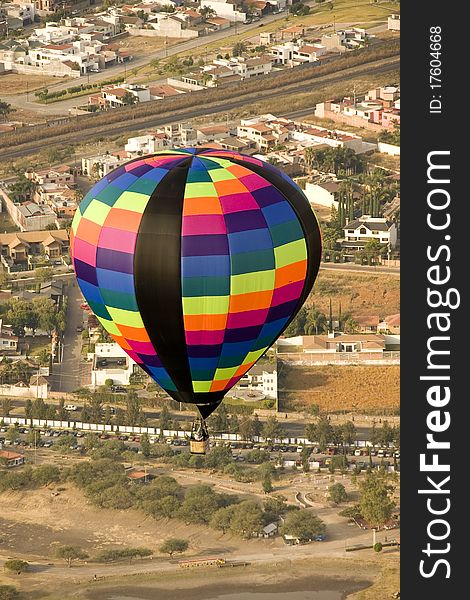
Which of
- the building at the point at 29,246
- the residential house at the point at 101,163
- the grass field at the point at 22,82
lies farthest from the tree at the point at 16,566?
the grass field at the point at 22,82

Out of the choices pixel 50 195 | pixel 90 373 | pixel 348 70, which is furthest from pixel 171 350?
pixel 348 70

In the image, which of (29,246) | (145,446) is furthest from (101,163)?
(145,446)

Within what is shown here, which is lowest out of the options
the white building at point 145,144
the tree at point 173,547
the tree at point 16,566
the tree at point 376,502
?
the tree at point 16,566

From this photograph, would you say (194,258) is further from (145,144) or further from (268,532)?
(145,144)

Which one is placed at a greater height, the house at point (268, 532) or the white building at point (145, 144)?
the white building at point (145, 144)

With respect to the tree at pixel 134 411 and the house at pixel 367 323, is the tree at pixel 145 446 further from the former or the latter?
the house at pixel 367 323

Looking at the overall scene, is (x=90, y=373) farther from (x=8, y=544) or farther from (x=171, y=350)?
(x=171, y=350)

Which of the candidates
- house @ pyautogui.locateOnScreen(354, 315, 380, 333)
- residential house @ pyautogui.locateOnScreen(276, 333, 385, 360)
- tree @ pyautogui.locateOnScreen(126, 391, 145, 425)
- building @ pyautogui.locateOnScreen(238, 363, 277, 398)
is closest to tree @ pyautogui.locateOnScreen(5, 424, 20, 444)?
A: tree @ pyautogui.locateOnScreen(126, 391, 145, 425)
